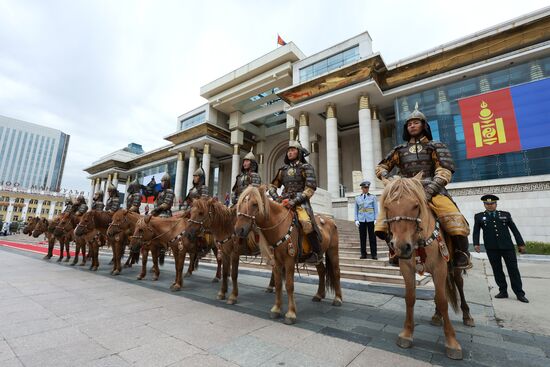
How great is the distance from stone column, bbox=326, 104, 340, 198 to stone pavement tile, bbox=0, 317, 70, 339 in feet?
64.0

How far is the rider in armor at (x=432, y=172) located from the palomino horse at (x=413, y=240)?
28cm

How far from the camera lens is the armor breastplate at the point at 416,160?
3912mm

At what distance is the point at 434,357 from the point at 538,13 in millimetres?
23557

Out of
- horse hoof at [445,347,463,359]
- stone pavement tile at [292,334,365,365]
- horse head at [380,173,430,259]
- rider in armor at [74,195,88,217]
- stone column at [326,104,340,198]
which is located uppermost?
stone column at [326,104,340,198]

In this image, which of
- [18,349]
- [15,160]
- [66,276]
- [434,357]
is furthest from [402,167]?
[15,160]

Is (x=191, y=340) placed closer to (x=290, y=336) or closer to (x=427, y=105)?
(x=290, y=336)

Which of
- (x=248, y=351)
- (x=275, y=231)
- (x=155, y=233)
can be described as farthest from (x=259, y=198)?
(x=155, y=233)

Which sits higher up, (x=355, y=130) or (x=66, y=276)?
(x=355, y=130)

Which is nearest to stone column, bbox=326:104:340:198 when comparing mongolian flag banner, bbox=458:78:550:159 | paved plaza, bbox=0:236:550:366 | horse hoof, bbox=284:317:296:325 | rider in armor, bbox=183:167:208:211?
mongolian flag banner, bbox=458:78:550:159

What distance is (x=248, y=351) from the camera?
2.81 metres

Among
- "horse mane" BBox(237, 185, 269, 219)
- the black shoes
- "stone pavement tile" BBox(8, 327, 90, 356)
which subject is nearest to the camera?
"stone pavement tile" BBox(8, 327, 90, 356)

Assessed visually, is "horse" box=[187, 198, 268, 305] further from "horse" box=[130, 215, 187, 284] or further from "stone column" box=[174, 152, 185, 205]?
"stone column" box=[174, 152, 185, 205]

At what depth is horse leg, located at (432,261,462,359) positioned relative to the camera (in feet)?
8.86

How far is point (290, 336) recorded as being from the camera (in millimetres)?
3270
